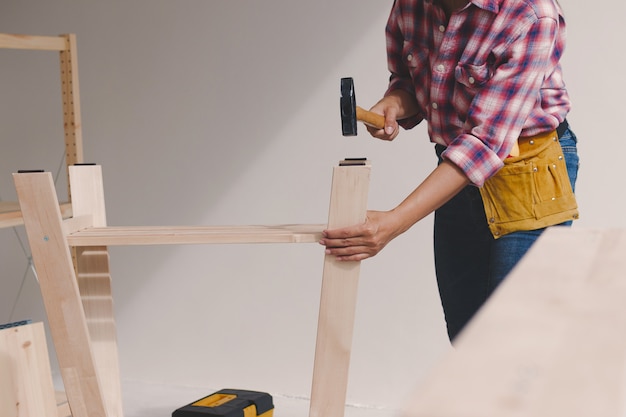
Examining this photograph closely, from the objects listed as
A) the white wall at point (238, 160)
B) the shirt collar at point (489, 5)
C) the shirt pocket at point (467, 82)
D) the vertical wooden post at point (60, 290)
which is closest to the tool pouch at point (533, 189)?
the shirt pocket at point (467, 82)

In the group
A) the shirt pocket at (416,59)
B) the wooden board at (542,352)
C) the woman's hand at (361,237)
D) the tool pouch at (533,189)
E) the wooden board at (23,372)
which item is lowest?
the wooden board at (23,372)

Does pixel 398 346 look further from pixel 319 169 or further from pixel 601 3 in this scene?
pixel 601 3

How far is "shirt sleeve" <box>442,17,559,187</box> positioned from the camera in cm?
145

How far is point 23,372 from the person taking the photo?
80.0 inches

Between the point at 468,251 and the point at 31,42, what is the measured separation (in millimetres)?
1573

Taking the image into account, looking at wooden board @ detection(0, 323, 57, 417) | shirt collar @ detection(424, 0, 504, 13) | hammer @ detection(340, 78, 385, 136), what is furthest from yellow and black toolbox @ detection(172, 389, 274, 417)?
shirt collar @ detection(424, 0, 504, 13)

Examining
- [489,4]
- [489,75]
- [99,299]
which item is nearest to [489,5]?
[489,4]

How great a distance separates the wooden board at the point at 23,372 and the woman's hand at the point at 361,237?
2.92 feet

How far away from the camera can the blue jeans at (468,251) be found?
62.0 inches

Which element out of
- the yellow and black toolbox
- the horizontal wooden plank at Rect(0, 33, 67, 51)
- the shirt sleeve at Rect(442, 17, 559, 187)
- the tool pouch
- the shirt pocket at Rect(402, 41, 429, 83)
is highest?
the horizontal wooden plank at Rect(0, 33, 67, 51)

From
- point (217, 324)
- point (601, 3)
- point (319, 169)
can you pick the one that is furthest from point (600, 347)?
point (217, 324)

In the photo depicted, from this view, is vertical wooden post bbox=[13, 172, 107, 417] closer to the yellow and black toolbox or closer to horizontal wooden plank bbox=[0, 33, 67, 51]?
the yellow and black toolbox

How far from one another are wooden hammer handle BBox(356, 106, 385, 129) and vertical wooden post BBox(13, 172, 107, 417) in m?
0.60

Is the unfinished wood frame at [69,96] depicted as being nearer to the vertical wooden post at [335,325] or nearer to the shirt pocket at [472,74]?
the vertical wooden post at [335,325]
